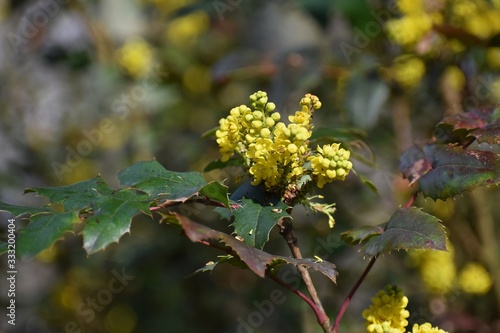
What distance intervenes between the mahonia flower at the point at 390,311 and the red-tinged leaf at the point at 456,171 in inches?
5.8

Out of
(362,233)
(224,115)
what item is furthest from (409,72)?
(362,233)

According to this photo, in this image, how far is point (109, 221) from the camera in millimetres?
715

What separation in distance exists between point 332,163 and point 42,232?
36 centimetres

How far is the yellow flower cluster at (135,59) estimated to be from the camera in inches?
106

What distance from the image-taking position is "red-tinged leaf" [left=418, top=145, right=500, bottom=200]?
82cm

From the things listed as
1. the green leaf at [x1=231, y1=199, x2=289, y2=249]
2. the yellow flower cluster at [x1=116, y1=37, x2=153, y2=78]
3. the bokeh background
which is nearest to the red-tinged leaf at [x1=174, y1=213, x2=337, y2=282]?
the green leaf at [x1=231, y1=199, x2=289, y2=249]

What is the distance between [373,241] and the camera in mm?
823

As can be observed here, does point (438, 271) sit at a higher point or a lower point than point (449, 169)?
lower

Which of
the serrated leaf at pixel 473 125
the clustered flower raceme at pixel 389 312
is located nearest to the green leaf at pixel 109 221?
the clustered flower raceme at pixel 389 312

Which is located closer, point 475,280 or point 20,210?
point 20,210

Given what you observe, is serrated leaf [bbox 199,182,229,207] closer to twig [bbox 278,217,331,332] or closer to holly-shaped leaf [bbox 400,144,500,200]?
twig [bbox 278,217,331,332]

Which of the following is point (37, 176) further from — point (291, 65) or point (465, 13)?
point (465, 13)

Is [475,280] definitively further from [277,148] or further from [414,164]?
[277,148]

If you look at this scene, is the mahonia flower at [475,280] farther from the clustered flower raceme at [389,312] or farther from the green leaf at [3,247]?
the green leaf at [3,247]
